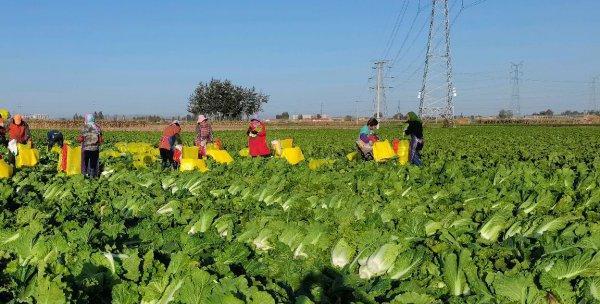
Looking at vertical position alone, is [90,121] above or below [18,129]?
above

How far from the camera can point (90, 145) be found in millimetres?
11625

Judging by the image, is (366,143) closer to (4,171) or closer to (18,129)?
(4,171)

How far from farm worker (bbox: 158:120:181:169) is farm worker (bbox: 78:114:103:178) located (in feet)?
5.87

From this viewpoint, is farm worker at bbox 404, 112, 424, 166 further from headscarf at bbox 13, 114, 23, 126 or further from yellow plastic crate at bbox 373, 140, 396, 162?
headscarf at bbox 13, 114, 23, 126

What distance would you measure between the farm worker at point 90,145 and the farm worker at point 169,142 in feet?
5.87

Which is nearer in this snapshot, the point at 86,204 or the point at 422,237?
the point at 422,237

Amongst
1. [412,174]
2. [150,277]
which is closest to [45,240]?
[150,277]

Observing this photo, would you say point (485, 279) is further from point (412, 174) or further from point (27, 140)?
point (27, 140)

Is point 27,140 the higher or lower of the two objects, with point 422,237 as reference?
higher

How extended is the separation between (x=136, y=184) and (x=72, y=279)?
5.44m

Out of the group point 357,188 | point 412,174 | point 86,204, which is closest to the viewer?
point 86,204

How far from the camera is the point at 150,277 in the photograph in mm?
3883

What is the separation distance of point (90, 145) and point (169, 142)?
7.10 feet

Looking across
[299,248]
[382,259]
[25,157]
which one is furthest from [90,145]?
[382,259]
